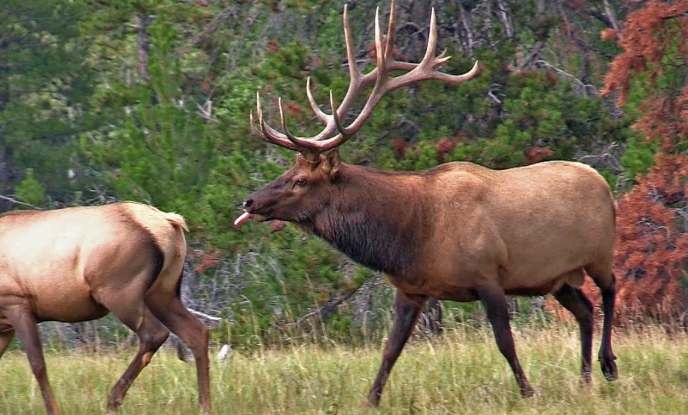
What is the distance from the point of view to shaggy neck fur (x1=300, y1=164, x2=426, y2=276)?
7477 millimetres

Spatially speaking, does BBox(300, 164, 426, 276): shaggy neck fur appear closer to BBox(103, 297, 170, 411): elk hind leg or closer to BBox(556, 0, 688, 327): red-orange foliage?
BBox(103, 297, 170, 411): elk hind leg

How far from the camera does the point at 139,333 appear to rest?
7391 mm

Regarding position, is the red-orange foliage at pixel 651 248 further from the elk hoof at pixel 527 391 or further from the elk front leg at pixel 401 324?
the elk hoof at pixel 527 391

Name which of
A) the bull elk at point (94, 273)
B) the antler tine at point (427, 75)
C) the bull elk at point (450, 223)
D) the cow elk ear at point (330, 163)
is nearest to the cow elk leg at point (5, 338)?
the bull elk at point (94, 273)

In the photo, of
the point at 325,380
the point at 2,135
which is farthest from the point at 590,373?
the point at 2,135

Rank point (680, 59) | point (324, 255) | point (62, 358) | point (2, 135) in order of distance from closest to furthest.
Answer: point (62, 358), point (680, 59), point (324, 255), point (2, 135)

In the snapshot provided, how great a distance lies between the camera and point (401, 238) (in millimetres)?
7469

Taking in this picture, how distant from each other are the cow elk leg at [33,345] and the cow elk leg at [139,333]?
14.8 inches

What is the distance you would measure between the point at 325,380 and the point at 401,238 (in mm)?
1133

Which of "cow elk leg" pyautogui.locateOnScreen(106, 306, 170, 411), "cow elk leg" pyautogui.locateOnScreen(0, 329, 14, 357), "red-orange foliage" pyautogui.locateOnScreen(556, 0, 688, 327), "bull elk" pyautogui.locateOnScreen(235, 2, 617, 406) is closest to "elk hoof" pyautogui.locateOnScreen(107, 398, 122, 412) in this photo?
"cow elk leg" pyautogui.locateOnScreen(106, 306, 170, 411)

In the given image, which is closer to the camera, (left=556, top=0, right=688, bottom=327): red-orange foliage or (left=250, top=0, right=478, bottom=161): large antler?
(left=250, top=0, right=478, bottom=161): large antler

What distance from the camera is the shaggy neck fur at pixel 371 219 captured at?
294 inches

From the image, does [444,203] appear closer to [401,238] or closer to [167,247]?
[401,238]

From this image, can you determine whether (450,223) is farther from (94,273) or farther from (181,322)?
(94,273)
